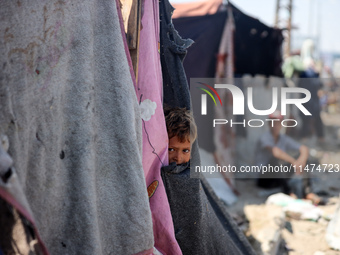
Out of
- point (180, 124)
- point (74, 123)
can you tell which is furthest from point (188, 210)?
point (74, 123)

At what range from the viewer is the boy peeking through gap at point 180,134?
5.84ft

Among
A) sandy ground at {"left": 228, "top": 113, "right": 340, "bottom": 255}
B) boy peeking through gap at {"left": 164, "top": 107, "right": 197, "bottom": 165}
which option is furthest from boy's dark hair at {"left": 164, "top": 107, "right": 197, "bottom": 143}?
sandy ground at {"left": 228, "top": 113, "right": 340, "bottom": 255}

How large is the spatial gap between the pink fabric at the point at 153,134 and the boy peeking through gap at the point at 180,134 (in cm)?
26

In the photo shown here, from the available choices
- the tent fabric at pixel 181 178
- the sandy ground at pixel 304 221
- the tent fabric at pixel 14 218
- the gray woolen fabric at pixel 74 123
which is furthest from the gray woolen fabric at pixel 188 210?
the sandy ground at pixel 304 221

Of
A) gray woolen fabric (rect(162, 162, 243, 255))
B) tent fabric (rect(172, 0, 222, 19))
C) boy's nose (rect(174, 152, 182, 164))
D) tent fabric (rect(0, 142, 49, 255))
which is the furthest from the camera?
tent fabric (rect(172, 0, 222, 19))

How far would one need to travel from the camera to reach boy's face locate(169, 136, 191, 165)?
5.98ft

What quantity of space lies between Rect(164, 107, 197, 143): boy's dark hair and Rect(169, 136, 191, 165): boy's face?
0.02 m

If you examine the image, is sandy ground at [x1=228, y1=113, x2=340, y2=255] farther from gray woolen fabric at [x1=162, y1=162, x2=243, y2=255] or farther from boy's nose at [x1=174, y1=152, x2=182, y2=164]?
boy's nose at [x1=174, y1=152, x2=182, y2=164]

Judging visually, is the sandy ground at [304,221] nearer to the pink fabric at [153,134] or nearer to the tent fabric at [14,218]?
the pink fabric at [153,134]

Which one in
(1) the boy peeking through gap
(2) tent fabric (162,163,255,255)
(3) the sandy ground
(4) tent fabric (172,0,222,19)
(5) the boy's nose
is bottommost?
(3) the sandy ground

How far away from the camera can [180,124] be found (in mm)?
1804

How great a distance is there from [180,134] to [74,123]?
0.81m

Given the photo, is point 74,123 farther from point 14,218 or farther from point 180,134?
point 180,134

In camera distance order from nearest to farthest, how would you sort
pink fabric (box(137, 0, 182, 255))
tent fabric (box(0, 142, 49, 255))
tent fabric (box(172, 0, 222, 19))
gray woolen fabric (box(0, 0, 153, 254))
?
tent fabric (box(0, 142, 49, 255)) → gray woolen fabric (box(0, 0, 153, 254)) → pink fabric (box(137, 0, 182, 255)) → tent fabric (box(172, 0, 222, 19))
